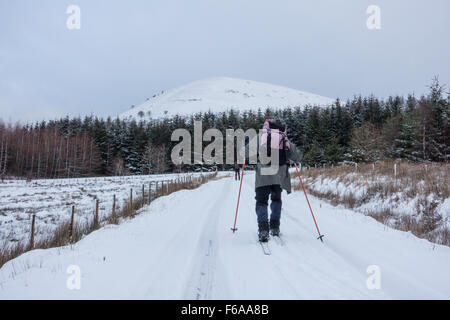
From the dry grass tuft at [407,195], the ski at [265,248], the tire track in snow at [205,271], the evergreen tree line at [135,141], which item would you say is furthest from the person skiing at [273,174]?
the evergreen tree line at [135,141]

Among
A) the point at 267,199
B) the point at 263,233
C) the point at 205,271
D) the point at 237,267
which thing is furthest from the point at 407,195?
the point at 205,271

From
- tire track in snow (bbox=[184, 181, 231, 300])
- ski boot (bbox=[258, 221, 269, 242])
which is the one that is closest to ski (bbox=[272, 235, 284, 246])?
ski boot (bbox=[258, 221, 269, 242])

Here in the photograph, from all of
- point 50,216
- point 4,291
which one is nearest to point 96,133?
point 50,216

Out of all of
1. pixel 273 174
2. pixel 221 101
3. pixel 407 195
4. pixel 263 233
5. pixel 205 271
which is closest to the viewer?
pixel 205 271

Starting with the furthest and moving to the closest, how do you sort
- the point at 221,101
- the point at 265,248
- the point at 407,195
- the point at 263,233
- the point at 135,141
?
the point at 221,101 < the point at 135,141 < the point at 407,195 < the point at 263,233 < the point at 265,248

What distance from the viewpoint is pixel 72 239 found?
5.60 m

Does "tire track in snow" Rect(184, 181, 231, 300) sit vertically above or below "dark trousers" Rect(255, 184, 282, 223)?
below

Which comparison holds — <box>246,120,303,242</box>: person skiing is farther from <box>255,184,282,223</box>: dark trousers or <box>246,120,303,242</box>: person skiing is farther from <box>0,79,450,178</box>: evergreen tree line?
<box>0,79,450,178</box>: evergreen tree line

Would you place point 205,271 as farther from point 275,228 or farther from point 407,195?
point 407,195

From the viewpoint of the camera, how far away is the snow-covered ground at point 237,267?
2.34 meters

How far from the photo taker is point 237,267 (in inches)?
119

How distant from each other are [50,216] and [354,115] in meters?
60.5

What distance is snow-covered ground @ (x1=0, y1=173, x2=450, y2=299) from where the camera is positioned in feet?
7.66
